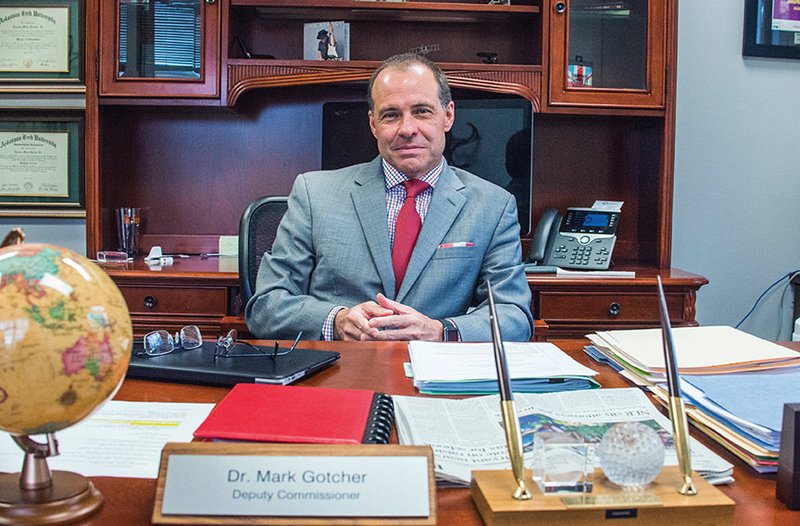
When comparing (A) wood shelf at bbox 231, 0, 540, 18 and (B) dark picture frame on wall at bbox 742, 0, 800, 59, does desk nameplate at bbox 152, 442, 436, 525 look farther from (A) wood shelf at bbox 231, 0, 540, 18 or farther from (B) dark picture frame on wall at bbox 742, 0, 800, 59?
(B) dark picture frame on wall at bbox 742, 0, 800, 59

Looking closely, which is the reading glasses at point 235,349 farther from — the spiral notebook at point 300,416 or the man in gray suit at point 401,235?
the man in gray suit at point 401,235

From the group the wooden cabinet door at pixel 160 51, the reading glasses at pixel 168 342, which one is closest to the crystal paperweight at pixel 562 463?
the reading glasses at pixel 168 342

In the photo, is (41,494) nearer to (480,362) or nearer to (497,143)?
(480,362)

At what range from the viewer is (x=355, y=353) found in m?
1.32

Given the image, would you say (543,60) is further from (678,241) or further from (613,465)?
(613,465)

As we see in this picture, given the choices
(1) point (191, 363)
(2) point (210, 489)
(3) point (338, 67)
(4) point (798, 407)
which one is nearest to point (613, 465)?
(4) point (798, 407)

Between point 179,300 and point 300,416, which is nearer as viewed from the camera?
point 300,416

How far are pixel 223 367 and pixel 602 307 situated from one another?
5.44 ft

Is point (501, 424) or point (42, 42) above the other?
point (42, 42)

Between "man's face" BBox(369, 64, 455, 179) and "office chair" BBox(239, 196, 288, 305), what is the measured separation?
36cm

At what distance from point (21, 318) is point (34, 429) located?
0.10 m

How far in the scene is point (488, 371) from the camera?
1.12 meters

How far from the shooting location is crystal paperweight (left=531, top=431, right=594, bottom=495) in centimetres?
64

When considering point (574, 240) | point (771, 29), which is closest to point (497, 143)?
point (574, 240)
